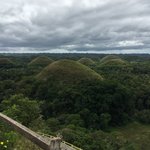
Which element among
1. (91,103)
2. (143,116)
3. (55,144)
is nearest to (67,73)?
(91,103)

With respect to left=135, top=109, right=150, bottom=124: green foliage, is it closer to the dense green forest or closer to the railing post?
the dense green forest

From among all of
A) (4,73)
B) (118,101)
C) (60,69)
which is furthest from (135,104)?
(4,73)

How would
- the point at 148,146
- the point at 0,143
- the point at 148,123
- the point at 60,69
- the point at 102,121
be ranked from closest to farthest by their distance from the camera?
the point at 0,143
the point at 148,146
the point at 102,121
the point at 148,123
the point at 60,69

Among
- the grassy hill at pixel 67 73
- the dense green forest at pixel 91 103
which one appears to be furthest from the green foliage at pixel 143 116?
the grassy hill at pixel 67 73

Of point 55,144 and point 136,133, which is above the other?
point 55,144

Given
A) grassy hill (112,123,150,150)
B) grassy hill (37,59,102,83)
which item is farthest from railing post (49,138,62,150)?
grassy hill (37,59,102,83)

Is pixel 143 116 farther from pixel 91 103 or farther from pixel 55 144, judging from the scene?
pixel 55 144

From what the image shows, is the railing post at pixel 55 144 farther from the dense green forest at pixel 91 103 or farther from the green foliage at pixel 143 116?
the green foliage at pixel 143 116

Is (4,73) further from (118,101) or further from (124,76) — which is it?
(118,101)
